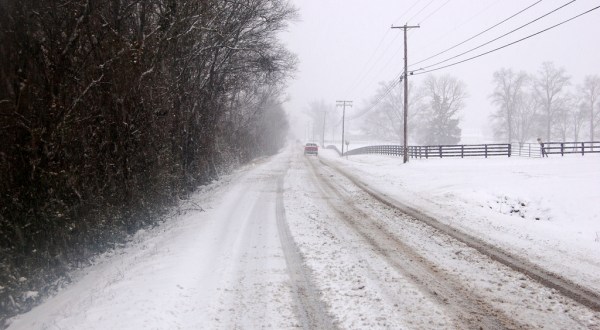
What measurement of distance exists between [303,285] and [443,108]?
229 feet

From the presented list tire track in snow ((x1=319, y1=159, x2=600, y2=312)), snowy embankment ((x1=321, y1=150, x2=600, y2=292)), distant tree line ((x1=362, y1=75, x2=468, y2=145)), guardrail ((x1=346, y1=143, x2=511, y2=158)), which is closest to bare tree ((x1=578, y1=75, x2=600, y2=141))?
distant tree line ((x1=362, y1=75, x2=468, y2=145))

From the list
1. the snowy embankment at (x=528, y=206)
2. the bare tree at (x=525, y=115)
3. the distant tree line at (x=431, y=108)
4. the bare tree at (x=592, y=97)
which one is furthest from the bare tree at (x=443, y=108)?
the snowy embankment at (x=528, y=206)

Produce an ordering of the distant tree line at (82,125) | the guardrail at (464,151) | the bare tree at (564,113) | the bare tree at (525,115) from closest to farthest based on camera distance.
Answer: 1. the distant tree line at (82,125)
2. the guardrail at (464,151)
3. the bare tree at (564,113)
4. the bare tree at (525,115)

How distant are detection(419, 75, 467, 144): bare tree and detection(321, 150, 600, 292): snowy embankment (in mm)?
49688

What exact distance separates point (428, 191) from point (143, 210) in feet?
34.4

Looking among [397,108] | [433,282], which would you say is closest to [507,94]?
[397,108]

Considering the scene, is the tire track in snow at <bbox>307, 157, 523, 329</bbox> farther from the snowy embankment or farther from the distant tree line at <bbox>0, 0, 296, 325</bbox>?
the distant tree line at <bbox>0, 0, 296, 325</bbox>

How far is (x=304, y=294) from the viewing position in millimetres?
5027

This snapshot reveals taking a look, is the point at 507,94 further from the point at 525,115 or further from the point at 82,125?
the point at 82,125

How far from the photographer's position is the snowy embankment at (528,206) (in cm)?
710

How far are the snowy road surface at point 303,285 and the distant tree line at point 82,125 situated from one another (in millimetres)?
748

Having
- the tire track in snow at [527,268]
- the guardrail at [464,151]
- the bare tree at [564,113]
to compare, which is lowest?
the tire track in snow at [527,268]

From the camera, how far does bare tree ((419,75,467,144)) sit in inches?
2694

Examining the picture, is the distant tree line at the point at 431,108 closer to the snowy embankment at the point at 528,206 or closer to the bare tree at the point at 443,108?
the bare tree at the point at 443,108
